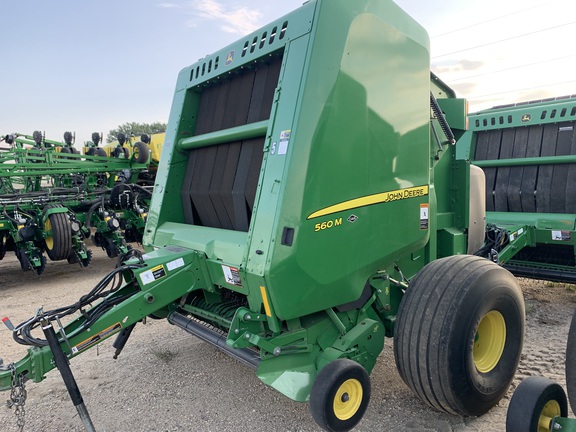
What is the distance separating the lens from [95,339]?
2.56 metres

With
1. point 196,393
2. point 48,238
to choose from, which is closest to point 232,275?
point 196,393

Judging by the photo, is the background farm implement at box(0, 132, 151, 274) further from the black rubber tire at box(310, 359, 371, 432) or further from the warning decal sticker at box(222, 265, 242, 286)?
the black rubber tire at box(310, 359, 371, 432)

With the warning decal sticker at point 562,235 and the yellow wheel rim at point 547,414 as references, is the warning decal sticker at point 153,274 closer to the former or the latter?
the yellow wheel rim at point 547,414

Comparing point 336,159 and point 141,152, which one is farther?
point 141,152

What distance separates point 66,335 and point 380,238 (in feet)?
6.27

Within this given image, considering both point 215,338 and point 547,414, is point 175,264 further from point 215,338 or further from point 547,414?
point 547,414

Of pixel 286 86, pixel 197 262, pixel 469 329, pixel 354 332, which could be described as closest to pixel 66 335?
pixel 197 262

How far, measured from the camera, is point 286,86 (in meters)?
2.58

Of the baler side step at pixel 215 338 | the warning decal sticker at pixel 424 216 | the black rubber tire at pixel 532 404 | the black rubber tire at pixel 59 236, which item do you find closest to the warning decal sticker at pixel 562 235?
the warning decal sticker at pixel 424 216

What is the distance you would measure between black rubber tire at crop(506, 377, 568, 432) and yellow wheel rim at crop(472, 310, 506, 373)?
2.26 feet

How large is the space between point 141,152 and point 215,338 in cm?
683

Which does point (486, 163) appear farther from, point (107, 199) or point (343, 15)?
point (107, 199)

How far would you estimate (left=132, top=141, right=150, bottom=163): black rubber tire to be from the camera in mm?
8922

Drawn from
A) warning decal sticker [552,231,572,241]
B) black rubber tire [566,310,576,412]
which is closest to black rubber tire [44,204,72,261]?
warning decal sticker [552,231,572,241]
